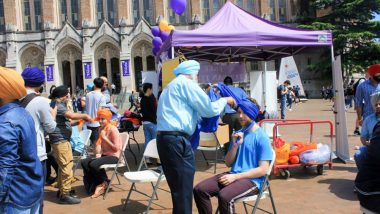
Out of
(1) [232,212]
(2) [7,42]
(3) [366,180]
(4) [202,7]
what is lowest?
(1) [232,212]

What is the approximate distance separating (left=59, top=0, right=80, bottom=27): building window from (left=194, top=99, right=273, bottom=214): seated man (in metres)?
40.4

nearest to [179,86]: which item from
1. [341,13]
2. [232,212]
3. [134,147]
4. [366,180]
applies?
[232,212]

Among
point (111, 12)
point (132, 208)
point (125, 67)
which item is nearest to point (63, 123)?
point (132, 208)

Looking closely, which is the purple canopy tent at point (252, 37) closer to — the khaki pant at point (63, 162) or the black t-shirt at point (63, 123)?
the black t-shirt at point (63, 123)

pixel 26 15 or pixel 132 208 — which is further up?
pixel 26 15

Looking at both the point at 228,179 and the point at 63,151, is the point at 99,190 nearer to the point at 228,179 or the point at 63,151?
the point at 63,151

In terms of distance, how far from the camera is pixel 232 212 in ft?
12.8

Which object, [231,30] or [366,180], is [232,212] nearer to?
[366,180]

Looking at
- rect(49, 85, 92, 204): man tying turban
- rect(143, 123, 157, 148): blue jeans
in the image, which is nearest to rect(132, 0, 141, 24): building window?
rect(143, 123, 157, 148): blue jeans

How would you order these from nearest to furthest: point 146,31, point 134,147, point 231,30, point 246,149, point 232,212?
point 232,212 < point 246,149 < point 231,30 < point 134,147 < point 146,31

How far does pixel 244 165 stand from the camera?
4.19 m

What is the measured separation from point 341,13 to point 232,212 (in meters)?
35.2

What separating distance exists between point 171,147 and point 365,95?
4584 mm

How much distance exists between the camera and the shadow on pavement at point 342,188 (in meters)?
5.74
